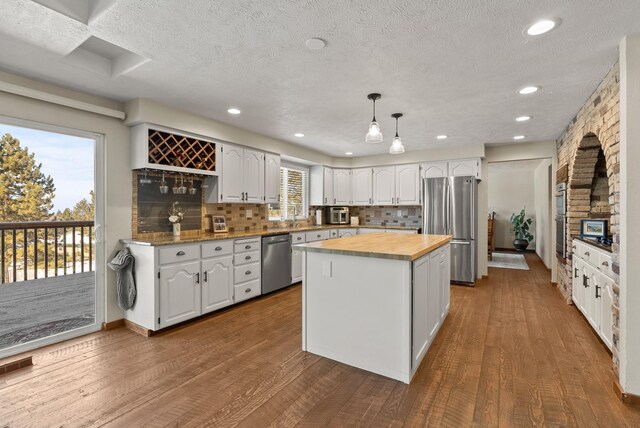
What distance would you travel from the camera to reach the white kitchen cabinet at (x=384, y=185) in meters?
6.15

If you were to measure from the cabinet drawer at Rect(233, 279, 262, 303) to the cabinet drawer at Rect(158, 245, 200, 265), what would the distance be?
74 cm

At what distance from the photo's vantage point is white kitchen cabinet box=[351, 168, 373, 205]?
6414 millimetres

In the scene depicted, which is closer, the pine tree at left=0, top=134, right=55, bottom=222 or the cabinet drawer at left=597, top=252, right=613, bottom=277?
Result: the cabinet drawer at left=597, top=252, right=613, bottom=277

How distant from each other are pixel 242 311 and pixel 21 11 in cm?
314

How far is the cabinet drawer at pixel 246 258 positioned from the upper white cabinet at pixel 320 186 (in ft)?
7.84

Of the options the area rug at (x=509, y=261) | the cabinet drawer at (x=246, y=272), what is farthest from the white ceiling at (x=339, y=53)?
the area rug at (x=509, y=261)

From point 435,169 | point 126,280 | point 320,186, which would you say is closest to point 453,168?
point 435,169

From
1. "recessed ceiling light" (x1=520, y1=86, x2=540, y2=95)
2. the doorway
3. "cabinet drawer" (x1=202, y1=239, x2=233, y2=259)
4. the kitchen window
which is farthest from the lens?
the kitchen window

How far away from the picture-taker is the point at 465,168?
215 inches

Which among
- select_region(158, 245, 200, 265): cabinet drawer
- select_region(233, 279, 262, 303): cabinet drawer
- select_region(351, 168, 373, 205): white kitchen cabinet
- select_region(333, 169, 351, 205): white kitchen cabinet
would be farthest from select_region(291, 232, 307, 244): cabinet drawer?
select_region(351, 168, 373, 205): white kitchen cabinet

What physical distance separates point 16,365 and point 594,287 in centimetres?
495

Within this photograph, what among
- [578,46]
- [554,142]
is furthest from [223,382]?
[554,142]

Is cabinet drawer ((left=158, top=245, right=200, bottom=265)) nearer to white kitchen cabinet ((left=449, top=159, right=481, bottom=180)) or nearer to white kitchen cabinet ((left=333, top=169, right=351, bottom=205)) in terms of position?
white kitchen cabinet ((left=333, top=169, right=351, bottom=205))

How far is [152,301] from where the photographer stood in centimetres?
304
